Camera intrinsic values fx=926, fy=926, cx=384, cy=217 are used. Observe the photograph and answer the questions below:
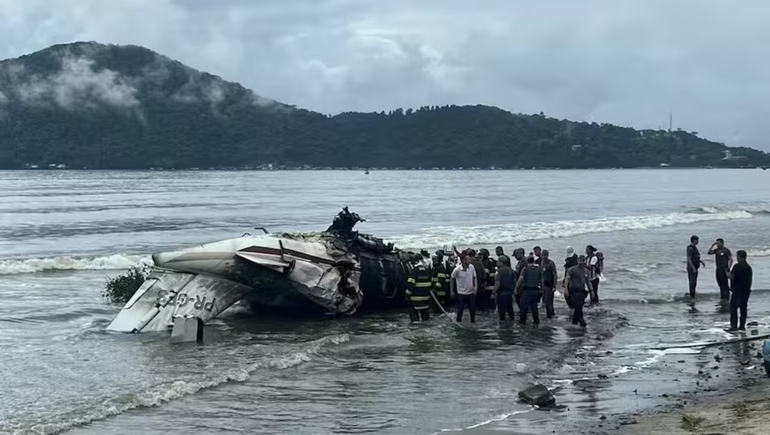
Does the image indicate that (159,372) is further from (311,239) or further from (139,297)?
(311,239)

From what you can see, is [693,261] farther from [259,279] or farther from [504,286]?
Result: [259,279]

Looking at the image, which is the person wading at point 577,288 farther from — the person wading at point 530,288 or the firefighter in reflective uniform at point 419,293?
the firefighter in reflective uniform at point 419,293

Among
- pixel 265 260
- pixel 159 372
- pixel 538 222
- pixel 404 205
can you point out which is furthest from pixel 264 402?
pixel 404 205

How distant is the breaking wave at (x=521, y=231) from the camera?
43.2 meters

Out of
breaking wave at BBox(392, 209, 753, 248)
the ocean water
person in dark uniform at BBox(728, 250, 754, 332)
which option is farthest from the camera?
breaking wave at BBox(392, 209, 753, 248)

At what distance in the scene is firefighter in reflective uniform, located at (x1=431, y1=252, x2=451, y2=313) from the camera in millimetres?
21616

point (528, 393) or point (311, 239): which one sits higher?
point (311, 239)

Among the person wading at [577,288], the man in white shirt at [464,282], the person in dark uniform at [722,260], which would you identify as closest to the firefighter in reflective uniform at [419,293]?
the man in white shirt at [464,282]

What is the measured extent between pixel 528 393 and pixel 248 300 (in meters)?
10.6

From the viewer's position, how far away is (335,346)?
17422mm

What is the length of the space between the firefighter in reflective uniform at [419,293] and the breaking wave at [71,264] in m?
13.9

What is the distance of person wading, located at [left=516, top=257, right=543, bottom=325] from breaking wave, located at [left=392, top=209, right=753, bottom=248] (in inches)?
807

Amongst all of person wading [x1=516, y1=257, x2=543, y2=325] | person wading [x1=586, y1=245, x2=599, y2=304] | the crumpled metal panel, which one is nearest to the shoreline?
person wading [x1=516, y1=257, x2=543, y2=325]

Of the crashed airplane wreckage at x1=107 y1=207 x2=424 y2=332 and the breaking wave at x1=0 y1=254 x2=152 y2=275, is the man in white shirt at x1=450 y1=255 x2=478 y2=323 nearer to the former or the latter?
the crashed airplane wreckage at x1=107 y1=207 x2=424 y2=332
